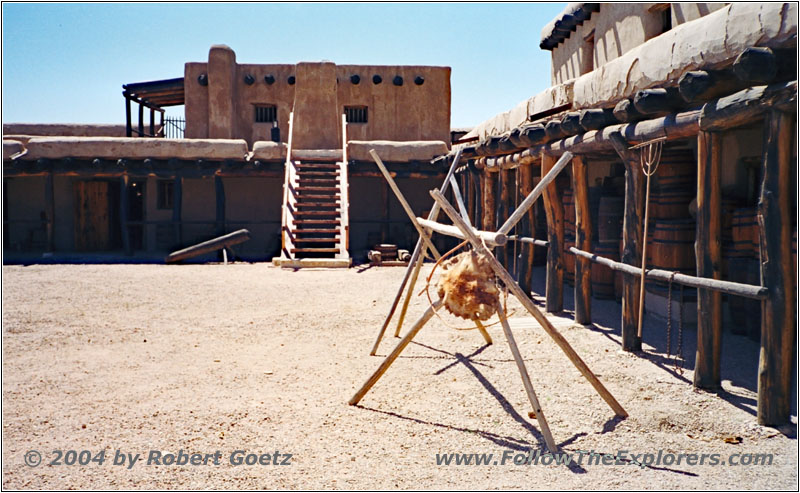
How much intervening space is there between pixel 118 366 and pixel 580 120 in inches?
215

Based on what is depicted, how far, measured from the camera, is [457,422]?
473cm

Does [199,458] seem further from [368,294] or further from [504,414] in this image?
[368,294]

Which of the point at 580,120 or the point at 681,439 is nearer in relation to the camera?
the point at 681,439

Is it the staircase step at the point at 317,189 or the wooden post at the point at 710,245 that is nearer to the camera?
the wooden post at the point at 710,245

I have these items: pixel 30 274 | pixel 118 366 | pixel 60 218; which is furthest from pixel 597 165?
pixel 60 218

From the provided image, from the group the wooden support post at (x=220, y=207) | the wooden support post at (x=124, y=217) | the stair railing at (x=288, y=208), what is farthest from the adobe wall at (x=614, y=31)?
the wooden support post at (x=124, y=217)

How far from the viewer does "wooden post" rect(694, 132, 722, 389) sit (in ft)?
16.6

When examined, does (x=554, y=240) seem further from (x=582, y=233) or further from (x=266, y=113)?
(x=266, y=113)

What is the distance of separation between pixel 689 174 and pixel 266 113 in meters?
14.1

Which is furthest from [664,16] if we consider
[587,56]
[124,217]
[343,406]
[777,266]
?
[124,217]

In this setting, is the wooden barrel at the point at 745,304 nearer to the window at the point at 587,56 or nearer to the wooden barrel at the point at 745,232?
the wooden barrel at the point at 745,232

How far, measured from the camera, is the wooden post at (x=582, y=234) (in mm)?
7852

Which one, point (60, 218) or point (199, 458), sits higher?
point (60, 218)

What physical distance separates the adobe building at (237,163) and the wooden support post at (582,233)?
29.2ft
